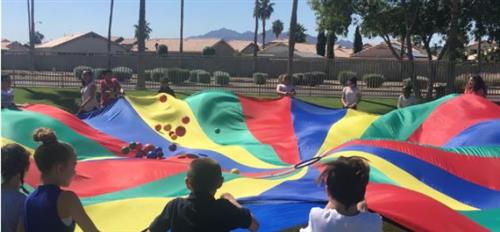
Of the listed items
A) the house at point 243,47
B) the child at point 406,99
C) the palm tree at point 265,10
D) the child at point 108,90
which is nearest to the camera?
the child at point 406,99

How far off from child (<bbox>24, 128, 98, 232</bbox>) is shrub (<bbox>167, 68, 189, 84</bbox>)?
16552mm

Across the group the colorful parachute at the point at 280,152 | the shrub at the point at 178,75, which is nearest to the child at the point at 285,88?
the colorful parachute at the point at 280,152

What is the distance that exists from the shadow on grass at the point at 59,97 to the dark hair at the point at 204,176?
11.1 m

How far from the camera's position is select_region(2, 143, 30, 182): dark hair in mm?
2627

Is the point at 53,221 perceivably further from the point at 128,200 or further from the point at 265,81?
the point at 265,81

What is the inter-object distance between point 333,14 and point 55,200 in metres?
18.6

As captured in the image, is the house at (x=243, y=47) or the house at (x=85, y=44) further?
the house at (x=243, y=47)

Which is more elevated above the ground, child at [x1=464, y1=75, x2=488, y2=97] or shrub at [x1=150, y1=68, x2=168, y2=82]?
child at [x1=464, y1=75, x2=488, y2=97]

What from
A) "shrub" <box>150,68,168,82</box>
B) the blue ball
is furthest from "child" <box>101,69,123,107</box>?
"shrub" <box>150,68,168,82</box>

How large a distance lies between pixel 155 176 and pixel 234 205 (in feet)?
7.53

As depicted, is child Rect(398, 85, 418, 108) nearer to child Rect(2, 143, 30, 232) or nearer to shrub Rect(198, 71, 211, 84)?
child Rect(2, 143, 30, 232)

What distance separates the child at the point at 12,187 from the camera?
261 centimetres

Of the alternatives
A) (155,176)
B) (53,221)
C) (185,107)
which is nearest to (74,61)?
(185,107)

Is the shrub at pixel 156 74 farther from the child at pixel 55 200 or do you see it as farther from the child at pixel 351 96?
the child at pixel 55 200
